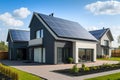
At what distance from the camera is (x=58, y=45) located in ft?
71.0

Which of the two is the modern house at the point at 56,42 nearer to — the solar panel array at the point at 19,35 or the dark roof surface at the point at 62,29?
the dark roof surface at the point at 62,29

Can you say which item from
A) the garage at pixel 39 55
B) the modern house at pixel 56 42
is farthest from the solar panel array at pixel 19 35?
the garage at pixel 39 55

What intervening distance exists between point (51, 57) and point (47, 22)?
195 inches

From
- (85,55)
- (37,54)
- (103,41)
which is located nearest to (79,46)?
(85,55)

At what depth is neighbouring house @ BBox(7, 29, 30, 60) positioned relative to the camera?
31.4m

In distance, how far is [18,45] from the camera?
31656mm

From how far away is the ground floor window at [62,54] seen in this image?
2190 centimetres

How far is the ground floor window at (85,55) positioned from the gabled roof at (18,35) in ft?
40.6

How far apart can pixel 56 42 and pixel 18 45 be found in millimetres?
12626

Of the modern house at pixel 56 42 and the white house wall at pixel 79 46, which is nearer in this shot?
the modern house at pixel 56 42

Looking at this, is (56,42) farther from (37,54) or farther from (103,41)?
(103,41)

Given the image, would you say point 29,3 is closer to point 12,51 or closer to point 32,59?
point 32,59

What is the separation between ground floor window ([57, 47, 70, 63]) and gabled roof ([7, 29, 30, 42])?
11.7m

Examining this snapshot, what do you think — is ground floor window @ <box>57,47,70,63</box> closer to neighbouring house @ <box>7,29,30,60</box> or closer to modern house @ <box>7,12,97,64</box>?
modern house @ <box>7,12,97,64</box>
